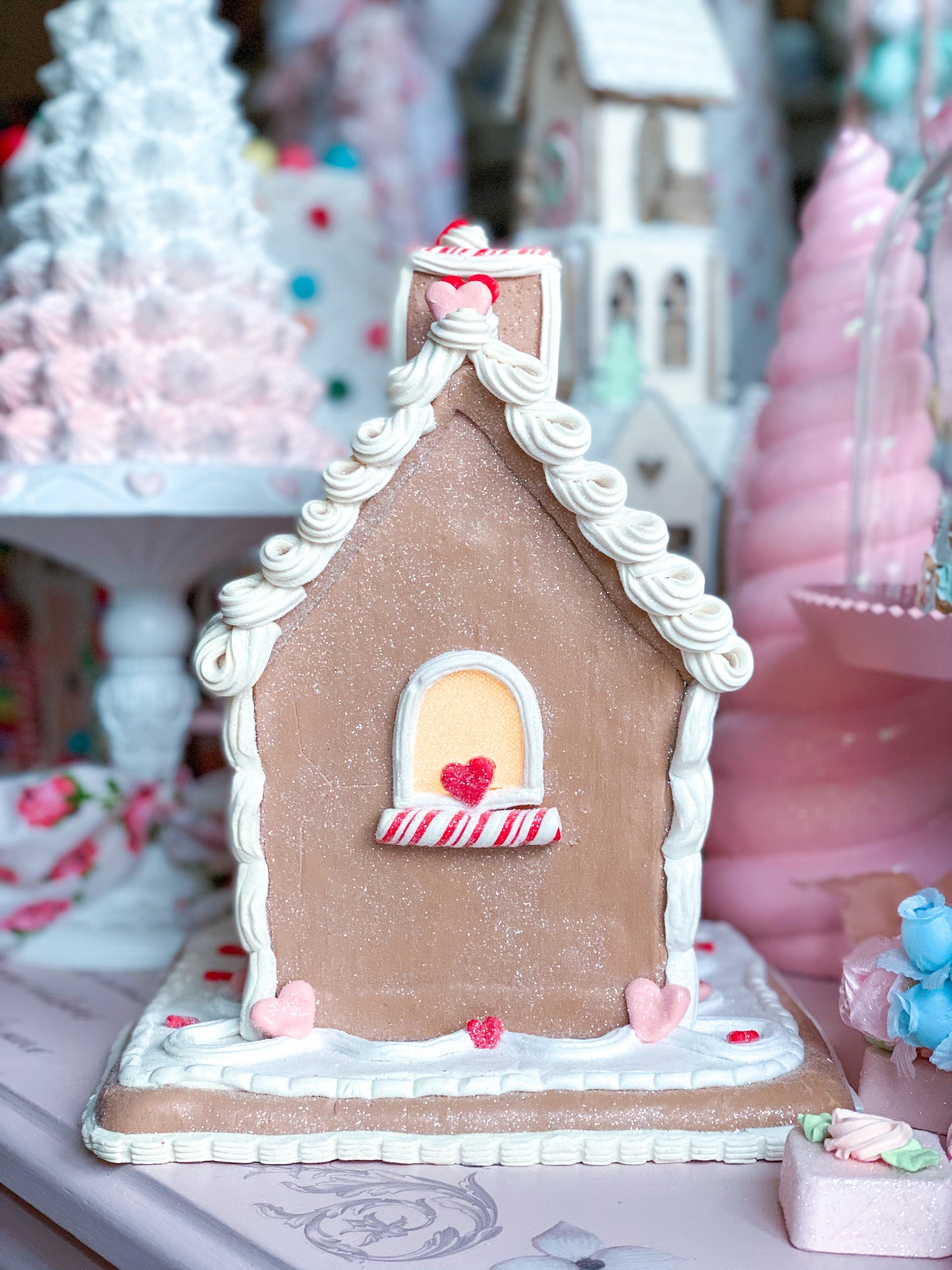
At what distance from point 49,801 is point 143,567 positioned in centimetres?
31

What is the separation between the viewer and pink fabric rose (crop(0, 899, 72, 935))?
4.89 feet

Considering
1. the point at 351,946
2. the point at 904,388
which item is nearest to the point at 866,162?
the point at 904,388

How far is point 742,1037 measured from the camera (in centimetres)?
107

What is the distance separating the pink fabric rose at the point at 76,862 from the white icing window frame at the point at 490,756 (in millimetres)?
645

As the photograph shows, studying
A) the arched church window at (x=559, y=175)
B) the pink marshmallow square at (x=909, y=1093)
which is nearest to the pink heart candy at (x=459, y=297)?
the pink marshmallow square at (x=909, y=1093)

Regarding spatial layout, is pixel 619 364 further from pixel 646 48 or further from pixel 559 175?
pixel 646 48

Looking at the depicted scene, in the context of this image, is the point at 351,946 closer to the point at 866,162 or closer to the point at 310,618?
the point at 310,618

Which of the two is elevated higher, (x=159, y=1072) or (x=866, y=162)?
(x=866, y=162)

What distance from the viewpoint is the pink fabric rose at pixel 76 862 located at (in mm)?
1562

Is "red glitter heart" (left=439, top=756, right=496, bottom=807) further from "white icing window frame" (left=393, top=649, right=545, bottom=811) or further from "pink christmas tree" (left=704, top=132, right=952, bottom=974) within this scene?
"pink christmas tree" (left=704, top=132, right=952, bottom=974)

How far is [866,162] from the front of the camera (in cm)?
155

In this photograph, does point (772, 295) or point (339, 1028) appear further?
point (772, 295)

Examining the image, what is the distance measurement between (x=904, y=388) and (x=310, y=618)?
2.46 ft

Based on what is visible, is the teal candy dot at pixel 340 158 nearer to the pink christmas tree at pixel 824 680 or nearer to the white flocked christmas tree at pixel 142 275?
the white flocked christmas tree at pixel 142 275
